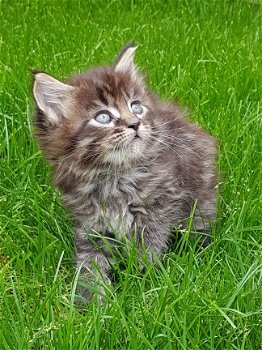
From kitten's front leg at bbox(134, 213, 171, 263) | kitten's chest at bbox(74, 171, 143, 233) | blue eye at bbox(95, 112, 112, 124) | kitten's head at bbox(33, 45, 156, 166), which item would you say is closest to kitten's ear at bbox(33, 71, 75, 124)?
kitten's head at bbox(33, 45, 156, 166)

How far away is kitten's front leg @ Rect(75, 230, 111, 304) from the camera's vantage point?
333 cm

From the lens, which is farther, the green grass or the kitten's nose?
the kitten's nose

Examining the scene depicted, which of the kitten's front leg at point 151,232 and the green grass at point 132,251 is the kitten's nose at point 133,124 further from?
the green grass at point 132,251

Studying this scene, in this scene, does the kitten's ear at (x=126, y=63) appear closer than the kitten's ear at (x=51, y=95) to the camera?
No

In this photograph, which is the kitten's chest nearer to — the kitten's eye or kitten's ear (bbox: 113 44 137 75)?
the kitten's eye

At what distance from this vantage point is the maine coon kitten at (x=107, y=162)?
3316mm

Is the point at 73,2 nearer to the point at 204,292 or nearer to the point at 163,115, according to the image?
the point at 163,115

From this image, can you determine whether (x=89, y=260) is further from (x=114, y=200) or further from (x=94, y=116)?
(x=94, y=116)

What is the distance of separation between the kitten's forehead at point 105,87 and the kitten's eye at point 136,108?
4 cm

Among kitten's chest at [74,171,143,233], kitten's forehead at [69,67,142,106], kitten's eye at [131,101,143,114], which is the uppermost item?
kitten's forehead at [69,67,142,106]

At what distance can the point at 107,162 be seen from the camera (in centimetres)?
330

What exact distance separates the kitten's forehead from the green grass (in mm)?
638

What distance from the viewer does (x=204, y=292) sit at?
301 centimetres

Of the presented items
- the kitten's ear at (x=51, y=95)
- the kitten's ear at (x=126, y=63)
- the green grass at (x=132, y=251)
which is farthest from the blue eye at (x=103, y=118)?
the green grass at (x=132, y=251)
